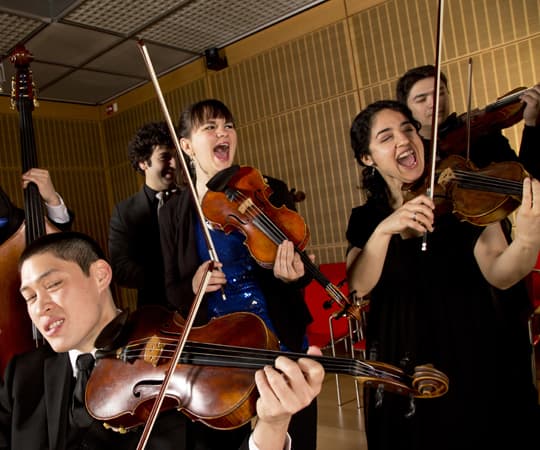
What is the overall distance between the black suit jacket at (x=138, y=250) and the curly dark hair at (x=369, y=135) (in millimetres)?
1145

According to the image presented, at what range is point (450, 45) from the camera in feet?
12.4

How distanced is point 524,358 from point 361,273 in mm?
514

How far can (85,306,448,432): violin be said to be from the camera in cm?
106

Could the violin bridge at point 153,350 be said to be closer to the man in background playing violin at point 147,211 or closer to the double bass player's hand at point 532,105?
the man in background playing violin at point 147,211

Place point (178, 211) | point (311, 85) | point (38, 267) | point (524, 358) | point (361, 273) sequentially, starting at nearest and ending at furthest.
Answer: point (38, 267) < point (524, 358) < point (361, 273) < point (178, 211) < point (311, 85)

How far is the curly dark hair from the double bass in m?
1.22

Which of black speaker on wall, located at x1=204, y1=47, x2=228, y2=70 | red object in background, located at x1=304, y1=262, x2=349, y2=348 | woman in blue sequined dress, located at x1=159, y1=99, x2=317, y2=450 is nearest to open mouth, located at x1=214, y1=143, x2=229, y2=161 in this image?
woman in blue sequined dress, located at x1=159, y1=99, x2=317, y2=450

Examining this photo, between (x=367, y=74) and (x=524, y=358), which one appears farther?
Result: (x=367, y=74)

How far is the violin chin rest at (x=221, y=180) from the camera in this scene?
173cm

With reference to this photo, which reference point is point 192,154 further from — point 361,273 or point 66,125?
point 66,125

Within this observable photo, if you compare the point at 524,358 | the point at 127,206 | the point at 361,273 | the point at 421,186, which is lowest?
the point at 524,358

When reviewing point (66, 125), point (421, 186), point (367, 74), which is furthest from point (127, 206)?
point (66, 125)

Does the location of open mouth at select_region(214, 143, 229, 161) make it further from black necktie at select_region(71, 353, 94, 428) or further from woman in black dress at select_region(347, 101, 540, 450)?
black necktie at select_region(71, 353, 94, 428)

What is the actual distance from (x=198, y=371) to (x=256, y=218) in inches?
24.1
